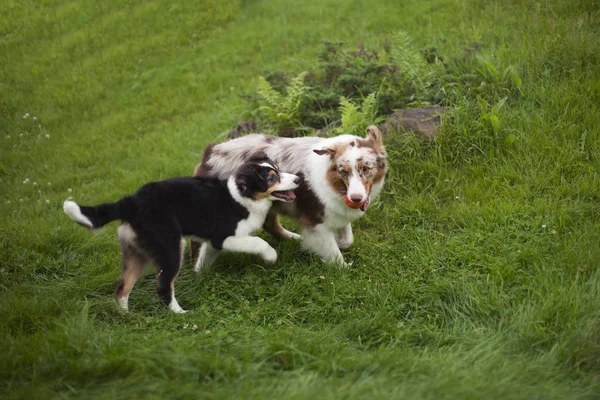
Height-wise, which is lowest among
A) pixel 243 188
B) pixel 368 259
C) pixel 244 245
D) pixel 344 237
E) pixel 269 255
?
pixel 368 259

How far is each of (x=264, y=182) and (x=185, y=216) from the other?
2.67 feet

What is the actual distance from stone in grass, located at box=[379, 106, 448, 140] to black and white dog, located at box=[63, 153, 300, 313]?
7.36 feet

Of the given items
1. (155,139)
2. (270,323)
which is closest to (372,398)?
(270,323)

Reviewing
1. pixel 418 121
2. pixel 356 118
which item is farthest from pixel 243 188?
pixel 418 121

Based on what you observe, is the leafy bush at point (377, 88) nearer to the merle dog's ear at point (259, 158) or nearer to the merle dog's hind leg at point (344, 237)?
the merle dog's hind leg at point (344, 237)

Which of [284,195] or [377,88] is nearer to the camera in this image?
[284,195]

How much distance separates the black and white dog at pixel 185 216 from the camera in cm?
502

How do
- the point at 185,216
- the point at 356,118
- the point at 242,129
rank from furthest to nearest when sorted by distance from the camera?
1. the point at 242,129
2. the point at 356,118
3. the point at 185,216

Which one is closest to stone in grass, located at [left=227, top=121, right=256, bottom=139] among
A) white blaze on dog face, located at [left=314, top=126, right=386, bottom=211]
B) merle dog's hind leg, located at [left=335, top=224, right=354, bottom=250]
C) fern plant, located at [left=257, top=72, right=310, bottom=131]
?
fern plant, located at [left=257, top=72, right=310, bottom=131]

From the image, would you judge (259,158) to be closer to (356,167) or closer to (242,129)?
(356,167)

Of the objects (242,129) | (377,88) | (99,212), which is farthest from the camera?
(242,129)

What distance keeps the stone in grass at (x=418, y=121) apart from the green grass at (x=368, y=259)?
0.18m

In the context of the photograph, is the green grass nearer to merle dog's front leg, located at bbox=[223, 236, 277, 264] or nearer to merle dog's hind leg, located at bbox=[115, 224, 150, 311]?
merle dog's hind leg, located at bbox=[115, 224, 150, 311]

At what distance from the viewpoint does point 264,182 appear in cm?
537
